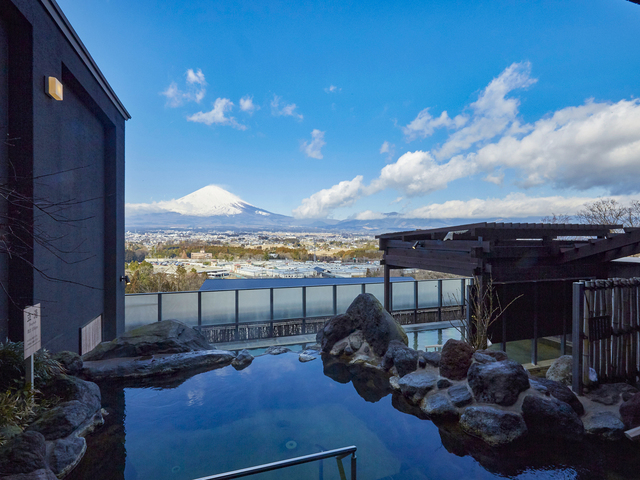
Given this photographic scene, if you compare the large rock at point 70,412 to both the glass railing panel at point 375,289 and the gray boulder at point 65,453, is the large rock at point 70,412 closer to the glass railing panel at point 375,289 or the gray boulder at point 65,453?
the gray boulder at point 65,453

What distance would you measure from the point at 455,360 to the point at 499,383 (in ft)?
2.52

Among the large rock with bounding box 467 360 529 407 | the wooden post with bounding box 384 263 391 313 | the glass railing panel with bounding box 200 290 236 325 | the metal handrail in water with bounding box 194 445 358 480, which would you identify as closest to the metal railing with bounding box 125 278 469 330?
the glass railing panel with bounding box 200 290 236 325

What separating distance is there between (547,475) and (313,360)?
437cm

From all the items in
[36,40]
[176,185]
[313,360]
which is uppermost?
[176,185]

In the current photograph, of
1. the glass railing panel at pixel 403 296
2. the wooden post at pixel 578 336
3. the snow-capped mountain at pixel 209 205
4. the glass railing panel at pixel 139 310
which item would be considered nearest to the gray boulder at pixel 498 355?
the wooden post at pixel 578 336

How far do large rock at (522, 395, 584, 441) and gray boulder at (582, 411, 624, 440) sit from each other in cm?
12

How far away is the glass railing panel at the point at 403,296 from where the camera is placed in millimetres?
10305

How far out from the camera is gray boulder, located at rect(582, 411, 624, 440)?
3.65 meters

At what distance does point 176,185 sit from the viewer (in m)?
69.6

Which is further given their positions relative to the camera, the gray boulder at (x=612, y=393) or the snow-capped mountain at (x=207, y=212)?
the snow-capped mountain at (x=207, y=212)

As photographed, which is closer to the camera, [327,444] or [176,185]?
[327,444]

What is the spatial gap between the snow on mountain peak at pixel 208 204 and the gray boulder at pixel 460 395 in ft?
163

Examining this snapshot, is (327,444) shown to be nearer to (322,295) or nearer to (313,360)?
(313,360)

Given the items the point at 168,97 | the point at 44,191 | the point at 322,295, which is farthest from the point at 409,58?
the point at 168,97
